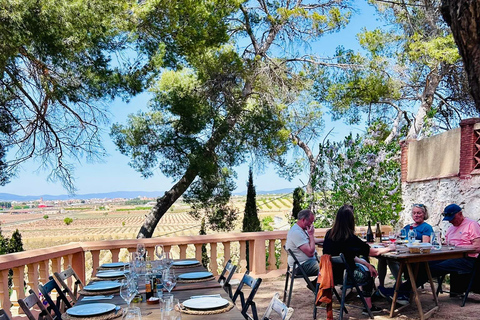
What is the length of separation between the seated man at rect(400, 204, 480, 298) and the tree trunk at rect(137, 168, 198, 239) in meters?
6.51

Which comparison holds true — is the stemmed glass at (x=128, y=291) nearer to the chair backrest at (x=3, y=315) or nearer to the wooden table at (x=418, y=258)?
the chair backrest at (x=3, y=315)

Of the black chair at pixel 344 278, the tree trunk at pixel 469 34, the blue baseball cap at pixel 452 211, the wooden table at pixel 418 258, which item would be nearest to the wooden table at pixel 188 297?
the black chair at pixel 344 278

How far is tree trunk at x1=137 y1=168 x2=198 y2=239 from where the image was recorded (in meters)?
10.5

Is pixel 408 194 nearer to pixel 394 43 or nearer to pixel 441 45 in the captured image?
pixel 441 45

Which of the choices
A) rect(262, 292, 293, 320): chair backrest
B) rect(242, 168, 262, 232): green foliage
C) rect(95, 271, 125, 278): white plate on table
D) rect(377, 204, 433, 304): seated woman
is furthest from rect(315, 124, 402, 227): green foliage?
rect(262, 292, 293, 320): chair backrest

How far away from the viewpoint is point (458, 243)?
4.70 metres

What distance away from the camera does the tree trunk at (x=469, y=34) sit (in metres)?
2.05

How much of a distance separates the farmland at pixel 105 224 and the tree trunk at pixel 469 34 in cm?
877

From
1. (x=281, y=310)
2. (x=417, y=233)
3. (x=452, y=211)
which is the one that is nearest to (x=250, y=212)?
(x=417, y=233)

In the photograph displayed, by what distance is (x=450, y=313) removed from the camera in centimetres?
430

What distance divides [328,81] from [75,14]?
25.6ft

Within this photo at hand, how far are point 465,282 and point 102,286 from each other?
3.92 m

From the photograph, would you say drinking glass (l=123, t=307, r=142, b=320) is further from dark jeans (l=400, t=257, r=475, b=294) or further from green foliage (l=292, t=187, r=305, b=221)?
green foliage (l=292, t=187, r=305, b=221)

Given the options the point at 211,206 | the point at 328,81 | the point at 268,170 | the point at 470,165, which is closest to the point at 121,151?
the point at 211,206
